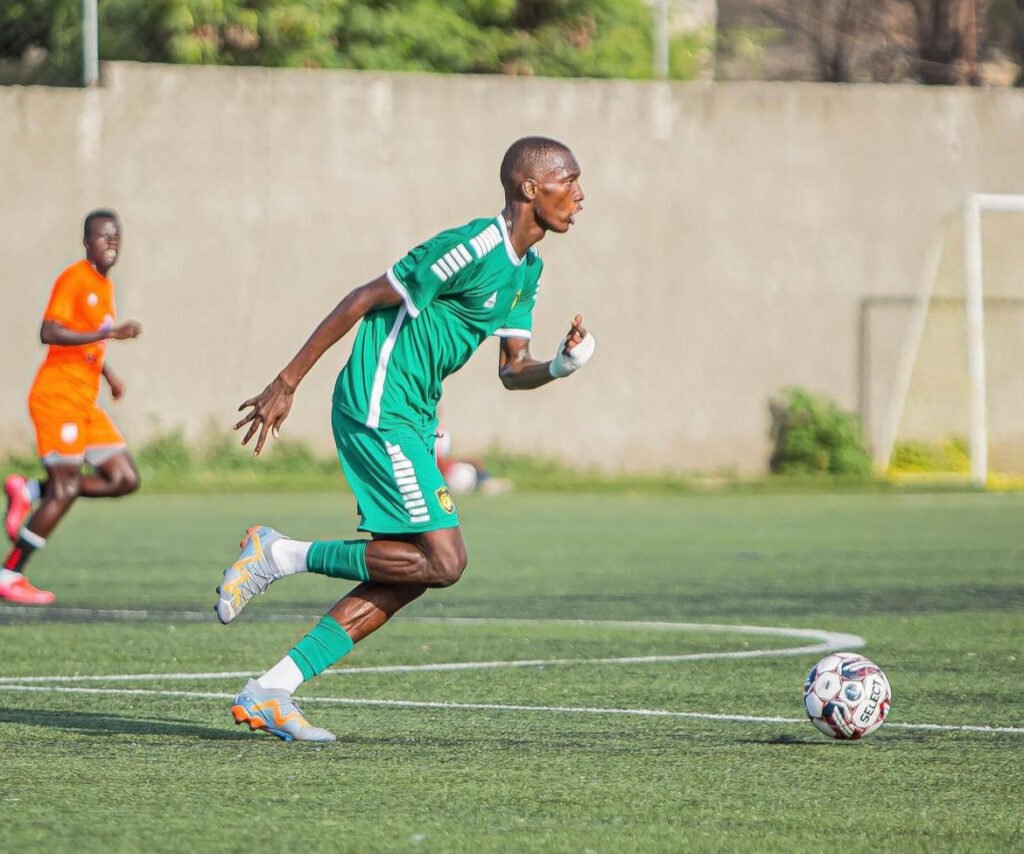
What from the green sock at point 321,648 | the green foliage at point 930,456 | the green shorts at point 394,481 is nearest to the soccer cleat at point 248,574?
the green sock at point 321,648

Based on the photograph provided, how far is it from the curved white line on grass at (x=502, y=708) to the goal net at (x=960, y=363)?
17621 millimetres

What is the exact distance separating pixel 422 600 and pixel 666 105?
13.5 m

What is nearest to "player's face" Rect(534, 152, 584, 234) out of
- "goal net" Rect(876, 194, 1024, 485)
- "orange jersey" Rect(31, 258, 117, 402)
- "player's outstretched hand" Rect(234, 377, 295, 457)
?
"player's outstretched hand" Rect(234, 377, 295, 457)

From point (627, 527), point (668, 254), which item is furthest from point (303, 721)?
point (668, 254)

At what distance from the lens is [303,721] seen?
634cm

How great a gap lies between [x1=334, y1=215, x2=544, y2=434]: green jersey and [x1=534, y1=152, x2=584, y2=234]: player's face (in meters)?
0.15

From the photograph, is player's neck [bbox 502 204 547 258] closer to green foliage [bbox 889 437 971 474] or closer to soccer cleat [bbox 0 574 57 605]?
soccer cleat [bbox 0 574 57 605]

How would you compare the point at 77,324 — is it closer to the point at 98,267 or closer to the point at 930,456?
the point at 98,267

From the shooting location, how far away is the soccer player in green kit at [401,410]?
646cm

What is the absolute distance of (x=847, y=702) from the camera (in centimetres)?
633

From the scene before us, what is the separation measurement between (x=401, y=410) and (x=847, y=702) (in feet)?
5.60

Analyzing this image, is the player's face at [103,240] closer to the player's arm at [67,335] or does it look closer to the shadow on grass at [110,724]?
the player's arm at [67,335]

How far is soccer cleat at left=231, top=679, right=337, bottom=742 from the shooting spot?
6250 mm

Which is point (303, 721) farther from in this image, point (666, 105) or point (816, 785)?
point (666, 105)
